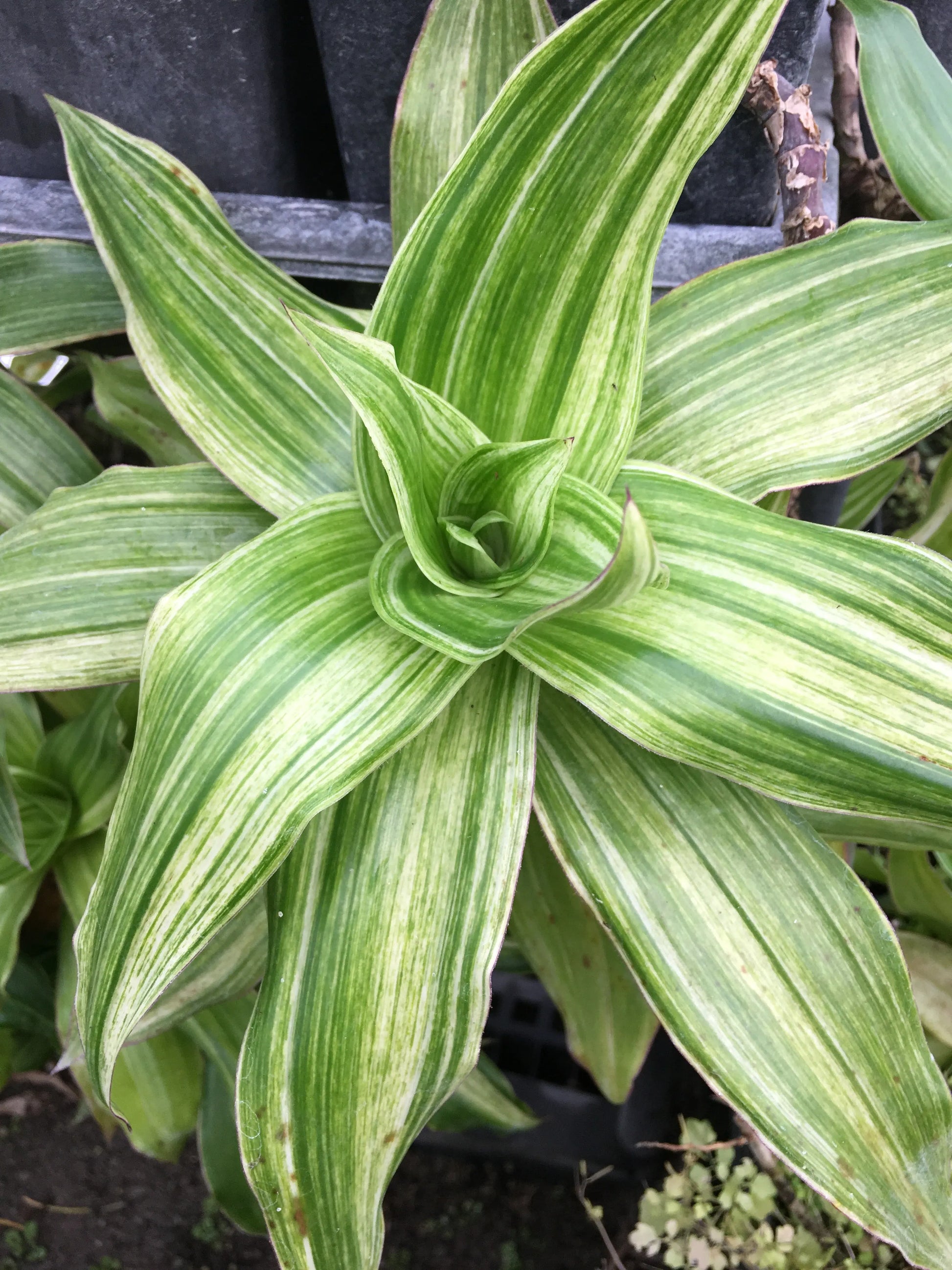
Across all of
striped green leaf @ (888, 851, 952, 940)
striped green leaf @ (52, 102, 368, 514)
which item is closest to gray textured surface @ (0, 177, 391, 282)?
striped green leaf @ (52, 102, 368, 514)

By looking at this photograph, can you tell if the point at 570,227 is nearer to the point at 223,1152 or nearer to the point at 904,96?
the point at 904,96

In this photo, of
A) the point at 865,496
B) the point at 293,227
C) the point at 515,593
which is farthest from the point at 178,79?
the point at 865,496

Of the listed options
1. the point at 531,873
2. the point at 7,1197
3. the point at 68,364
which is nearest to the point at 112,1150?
the point at 7,1197

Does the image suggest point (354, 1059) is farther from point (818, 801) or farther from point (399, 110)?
point (399, 110)

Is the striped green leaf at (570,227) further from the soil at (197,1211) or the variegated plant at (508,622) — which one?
the soil at (197,1211)

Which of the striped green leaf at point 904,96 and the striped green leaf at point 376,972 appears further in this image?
the striped green leaf at point 904,96

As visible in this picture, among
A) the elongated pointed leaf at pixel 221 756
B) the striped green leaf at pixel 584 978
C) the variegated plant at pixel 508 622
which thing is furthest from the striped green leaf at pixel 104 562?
the striped green leaf at pixel 584 978

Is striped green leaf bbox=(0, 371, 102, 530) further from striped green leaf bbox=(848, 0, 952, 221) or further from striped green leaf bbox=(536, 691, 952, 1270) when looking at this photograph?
striped green leaf bbox=(848, 0, 952, 221)
